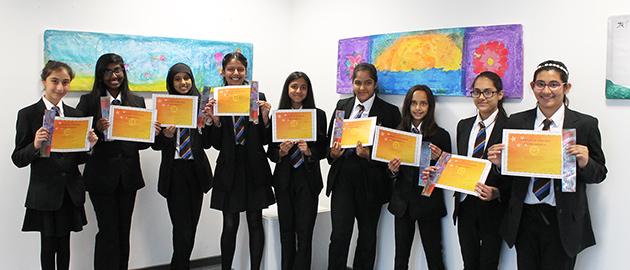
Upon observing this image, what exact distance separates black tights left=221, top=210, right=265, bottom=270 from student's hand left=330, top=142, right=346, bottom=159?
2.25 ft

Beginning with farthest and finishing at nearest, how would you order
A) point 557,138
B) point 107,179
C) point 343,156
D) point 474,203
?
point 343,156
point 107,179
point 474,203
point 557,138

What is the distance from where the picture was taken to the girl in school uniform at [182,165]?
3.54 m

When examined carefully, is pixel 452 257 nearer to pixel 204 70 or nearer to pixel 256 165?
pixel 256 165

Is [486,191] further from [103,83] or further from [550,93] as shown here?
[103,83]

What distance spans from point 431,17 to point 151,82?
2.25 metres

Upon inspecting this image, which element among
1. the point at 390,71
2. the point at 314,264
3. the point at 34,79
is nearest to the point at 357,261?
the point at 314,264

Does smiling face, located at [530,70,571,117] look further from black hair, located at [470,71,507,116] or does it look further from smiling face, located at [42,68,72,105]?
smiling face, located at [42,68,72,105]

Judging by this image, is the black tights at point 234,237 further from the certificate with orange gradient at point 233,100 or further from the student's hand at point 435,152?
the student's hand at point 435,152

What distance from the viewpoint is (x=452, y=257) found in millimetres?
3527

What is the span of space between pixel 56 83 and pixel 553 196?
296 centimetres

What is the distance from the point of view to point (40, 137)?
9.96ft

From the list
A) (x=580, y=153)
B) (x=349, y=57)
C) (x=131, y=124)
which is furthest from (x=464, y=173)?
(x=131, y=124)

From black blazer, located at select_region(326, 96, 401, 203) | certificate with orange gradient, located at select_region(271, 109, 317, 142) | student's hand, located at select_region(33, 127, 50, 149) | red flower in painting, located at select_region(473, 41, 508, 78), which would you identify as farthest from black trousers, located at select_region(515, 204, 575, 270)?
student's hand, located at select_region(33, 127, 50, 149)

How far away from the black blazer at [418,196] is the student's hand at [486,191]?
1.62 feet
